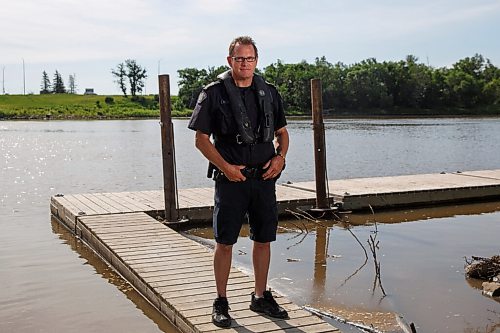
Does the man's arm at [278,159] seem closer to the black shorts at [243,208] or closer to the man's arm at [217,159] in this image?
the black shorts at [243,208]

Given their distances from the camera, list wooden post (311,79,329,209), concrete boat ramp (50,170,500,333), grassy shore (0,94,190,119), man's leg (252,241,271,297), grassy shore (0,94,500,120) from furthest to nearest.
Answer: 1. grassy shore (0,94,190,119)
2. grassy shore (0,94,500,120)
3. wooden post (311,79,329,209)
4. concrete boat ramp (50,170,500,333)
5. man's leg (252,241,271,297)

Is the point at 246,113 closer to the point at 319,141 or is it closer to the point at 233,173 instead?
the point at 233,173

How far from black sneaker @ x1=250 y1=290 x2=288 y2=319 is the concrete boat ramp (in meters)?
0.05

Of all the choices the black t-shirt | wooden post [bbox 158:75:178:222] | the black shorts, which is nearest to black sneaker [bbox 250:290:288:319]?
the black shorts

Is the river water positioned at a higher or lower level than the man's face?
lower

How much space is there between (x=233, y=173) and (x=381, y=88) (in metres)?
75.0

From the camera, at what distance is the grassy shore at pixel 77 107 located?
72.4m

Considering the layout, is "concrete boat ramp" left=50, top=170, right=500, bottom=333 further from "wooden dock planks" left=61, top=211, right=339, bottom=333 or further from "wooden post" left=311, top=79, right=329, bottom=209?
"wooden post" left=311, top=79, right=329, bottom=209

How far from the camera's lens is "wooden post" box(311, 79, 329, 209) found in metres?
9.38

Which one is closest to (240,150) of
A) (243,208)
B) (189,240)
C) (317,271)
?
(243,208)

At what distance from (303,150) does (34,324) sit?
22.0m

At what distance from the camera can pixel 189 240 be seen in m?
7.17

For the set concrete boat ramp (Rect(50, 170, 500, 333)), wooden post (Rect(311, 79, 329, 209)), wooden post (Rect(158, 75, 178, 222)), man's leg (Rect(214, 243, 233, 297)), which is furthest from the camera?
wooden post (Rect(311, 79, 329, 209))

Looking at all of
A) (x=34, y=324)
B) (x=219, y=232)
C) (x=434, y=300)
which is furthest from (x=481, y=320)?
(x=34, y=324)
